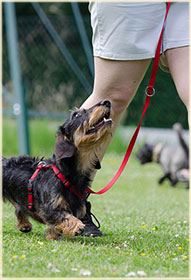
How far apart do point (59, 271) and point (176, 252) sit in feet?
3.56

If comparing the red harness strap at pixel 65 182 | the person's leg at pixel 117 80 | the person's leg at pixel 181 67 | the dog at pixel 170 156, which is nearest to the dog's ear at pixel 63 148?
the red harness strap at pixel 65 182

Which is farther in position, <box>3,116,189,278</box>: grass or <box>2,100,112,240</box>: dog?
<box>2,100,112,240</box>: dog

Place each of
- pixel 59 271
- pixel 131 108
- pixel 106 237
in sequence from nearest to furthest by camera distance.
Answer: pixel 59 271, pixel 106 237, pixel 131 108

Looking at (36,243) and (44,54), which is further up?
(36,243)

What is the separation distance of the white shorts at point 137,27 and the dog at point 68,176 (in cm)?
43

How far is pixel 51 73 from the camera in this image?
13656mm

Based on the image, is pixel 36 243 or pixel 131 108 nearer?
pixel 36 243

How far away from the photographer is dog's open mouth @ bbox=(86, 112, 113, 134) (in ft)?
12.5

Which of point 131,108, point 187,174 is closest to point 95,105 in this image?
point 187,174

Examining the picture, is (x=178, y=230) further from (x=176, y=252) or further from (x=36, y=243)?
(x=36, y=243)

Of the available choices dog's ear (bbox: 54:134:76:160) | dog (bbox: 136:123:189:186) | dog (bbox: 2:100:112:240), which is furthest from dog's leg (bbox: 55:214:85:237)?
dog (bbox: 136:123:189:186)

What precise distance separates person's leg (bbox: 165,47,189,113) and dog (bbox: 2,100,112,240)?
0.57m

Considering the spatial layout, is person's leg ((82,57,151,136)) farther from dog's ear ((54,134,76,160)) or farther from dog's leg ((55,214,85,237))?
dog's leg ((55,214,85,237))

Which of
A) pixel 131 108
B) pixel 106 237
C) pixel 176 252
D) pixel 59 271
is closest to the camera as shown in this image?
pixel 59 271
